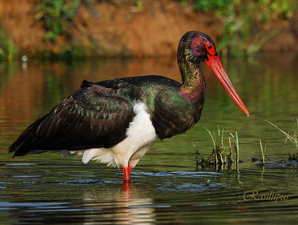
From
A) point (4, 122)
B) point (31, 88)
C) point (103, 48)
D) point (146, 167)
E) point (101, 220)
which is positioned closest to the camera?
point (101, 220)

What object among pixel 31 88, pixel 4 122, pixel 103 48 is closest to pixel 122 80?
pixel 4 122

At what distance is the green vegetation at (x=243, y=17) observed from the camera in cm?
2561

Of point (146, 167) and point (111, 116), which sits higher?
point (111, 116)

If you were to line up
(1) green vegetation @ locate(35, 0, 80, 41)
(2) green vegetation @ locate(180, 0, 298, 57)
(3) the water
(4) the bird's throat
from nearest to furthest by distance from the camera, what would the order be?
(3) the water < (4) the bird's throat < (1) green vegetation @ locate(35, 0, 80, 41) < (2) green vegetation @ locate(180, 0, 298, 57)

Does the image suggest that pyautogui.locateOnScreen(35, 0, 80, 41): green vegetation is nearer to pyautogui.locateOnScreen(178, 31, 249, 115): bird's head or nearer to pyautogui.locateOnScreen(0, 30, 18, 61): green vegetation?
pyautogui.locateOnScreen(0, 30, 18, 61): green vegetation

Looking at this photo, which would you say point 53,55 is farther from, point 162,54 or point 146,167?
point 146,167

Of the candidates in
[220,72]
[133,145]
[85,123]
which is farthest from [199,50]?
[85,123]

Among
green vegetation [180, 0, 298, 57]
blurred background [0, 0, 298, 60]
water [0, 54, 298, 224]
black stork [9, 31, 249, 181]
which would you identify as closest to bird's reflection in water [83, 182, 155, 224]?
water [0, 54, 298, 224]

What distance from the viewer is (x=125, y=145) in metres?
8.06

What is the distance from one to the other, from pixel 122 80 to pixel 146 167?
1189mm

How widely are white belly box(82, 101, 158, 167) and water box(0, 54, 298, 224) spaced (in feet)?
0.67

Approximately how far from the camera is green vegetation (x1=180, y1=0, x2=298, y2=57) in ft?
84.0

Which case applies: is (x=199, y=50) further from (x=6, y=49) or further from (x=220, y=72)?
(x=6, y=49)

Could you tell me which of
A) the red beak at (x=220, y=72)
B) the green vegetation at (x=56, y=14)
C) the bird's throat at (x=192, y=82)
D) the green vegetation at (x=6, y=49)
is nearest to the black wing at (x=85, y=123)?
the bird's throat at (x=192, y=82)
